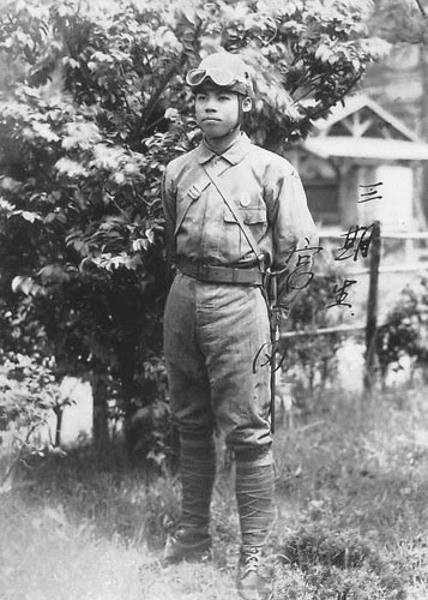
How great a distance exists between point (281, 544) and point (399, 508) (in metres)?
0.90

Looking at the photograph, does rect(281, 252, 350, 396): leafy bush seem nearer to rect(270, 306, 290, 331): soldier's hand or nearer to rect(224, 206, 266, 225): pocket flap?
rect(270, 306, 290, 331): soldier's hand

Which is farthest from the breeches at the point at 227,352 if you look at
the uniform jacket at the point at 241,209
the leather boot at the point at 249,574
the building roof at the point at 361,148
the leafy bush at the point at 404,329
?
the building roof at the point at 361,148

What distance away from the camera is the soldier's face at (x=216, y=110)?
3379mm

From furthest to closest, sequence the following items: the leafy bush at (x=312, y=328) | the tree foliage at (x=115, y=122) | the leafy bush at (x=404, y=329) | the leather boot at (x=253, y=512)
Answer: the leafy bush at (x=404, y=329), the leafy bush at (x=312, y=328), the tree foliage at (x=115, y=122), the leather boot at (x=253, y=512)

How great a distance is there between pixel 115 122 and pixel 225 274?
1307 millimetres

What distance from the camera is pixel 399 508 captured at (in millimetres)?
4672

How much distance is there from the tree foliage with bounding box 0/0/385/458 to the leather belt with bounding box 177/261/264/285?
0.60 metres

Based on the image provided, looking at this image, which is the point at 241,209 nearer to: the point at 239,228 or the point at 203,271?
the point at 239,228

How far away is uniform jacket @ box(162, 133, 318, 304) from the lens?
3461 mm

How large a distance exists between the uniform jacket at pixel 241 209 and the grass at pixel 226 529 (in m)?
1.42

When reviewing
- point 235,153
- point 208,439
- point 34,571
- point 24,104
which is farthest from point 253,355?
point 24,104

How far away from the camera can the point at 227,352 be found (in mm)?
3520

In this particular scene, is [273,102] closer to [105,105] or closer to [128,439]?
[105,105]

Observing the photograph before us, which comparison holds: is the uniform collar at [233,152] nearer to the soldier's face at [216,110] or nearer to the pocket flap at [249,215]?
the soldier's face at [216,110]
